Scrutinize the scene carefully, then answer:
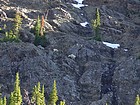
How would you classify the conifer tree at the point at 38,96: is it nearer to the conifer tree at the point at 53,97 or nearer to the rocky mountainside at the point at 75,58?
the conifer tree at the point at 53,97

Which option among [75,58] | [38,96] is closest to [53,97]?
[38,96]

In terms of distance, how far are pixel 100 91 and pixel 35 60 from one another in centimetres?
1616

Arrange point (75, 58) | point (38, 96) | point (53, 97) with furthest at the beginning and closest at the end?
point (75, 58) < point (53, 97) < point (38, 96)

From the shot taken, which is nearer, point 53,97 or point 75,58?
point 53,97

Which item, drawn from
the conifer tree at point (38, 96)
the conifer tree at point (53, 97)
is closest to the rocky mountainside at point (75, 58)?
the conifer tree at point (38, 96)

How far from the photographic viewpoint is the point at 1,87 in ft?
286

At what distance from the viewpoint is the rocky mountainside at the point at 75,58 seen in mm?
90188

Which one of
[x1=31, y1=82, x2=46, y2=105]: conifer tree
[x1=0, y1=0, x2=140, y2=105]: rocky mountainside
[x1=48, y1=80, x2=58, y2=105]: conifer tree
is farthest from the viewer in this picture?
[x1=0, y1=0, x2=140, y2=105]: rocky mountainside

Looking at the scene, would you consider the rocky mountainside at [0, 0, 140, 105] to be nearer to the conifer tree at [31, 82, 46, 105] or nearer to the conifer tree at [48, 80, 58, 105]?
the conifer tree at [31, 82, 46, 105]

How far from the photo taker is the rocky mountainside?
90.2 meters

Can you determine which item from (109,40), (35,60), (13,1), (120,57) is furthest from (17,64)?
(13,1)

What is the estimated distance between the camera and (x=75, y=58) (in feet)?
332

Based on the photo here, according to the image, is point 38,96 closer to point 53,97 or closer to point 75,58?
point 53,97

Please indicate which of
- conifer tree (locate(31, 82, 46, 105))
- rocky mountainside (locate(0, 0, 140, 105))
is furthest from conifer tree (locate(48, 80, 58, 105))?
rocky mountainside (locate(0, 0, 140, 105))
